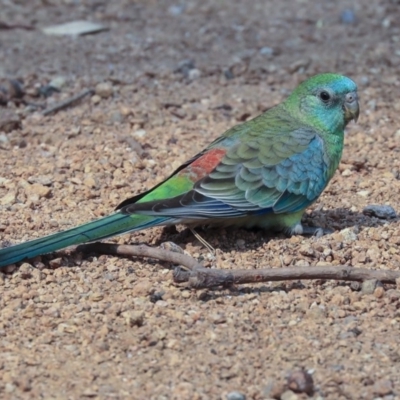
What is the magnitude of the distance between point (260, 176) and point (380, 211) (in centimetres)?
87

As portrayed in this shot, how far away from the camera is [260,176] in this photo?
17.3 feet

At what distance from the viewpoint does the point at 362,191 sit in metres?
6.02

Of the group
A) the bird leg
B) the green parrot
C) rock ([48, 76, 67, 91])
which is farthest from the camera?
rock ([48, 76, 67, 91])

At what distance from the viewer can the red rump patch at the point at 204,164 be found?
525cm

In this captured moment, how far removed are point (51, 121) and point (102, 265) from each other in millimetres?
2533

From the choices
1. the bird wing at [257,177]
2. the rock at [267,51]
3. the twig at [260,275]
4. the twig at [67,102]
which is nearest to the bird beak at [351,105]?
the bird wing at [257,177]

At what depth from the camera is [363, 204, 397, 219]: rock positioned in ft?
18.4

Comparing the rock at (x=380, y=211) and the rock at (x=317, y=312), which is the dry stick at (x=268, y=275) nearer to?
the rock at (x=317, y=312)

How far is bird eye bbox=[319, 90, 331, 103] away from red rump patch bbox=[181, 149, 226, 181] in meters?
0.75

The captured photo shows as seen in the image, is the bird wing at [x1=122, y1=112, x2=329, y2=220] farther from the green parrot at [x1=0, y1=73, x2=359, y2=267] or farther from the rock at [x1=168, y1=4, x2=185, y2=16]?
the rock at [x1=168, y1=4, x2=185, y2=16]

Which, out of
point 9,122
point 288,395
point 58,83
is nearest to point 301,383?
point 288,395

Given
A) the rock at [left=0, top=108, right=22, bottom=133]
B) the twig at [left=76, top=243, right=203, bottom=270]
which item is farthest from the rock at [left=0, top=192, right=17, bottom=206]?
the rock at [left=0, top=108, right=22, bottom=133]

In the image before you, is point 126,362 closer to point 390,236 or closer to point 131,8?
point 390,236

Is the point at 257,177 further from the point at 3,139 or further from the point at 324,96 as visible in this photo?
the point at 3,139
